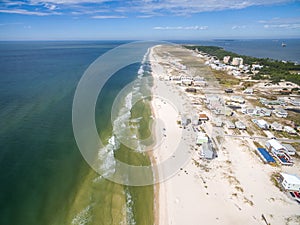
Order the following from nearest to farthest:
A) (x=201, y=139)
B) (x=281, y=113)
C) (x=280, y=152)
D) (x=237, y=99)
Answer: (x=280, y=152)
(x=201, y=139)
(x=281, y=113)
(x=237, y=99)

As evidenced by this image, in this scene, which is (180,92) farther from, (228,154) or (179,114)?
(228,154)

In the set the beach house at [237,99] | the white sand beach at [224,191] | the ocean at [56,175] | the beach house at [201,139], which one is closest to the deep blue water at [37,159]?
the ocean at [56,175]

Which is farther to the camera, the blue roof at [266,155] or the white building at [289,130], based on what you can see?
the white building at [289,130]

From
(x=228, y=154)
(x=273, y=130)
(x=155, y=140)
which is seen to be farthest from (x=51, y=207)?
(x=273, y=130)

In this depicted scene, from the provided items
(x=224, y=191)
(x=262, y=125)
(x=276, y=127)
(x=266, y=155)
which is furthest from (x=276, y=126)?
(x=224, y=191)

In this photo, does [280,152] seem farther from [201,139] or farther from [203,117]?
[203,117]

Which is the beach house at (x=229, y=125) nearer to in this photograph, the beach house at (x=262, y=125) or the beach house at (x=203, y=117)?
the beach house at (x=203, y=117)
